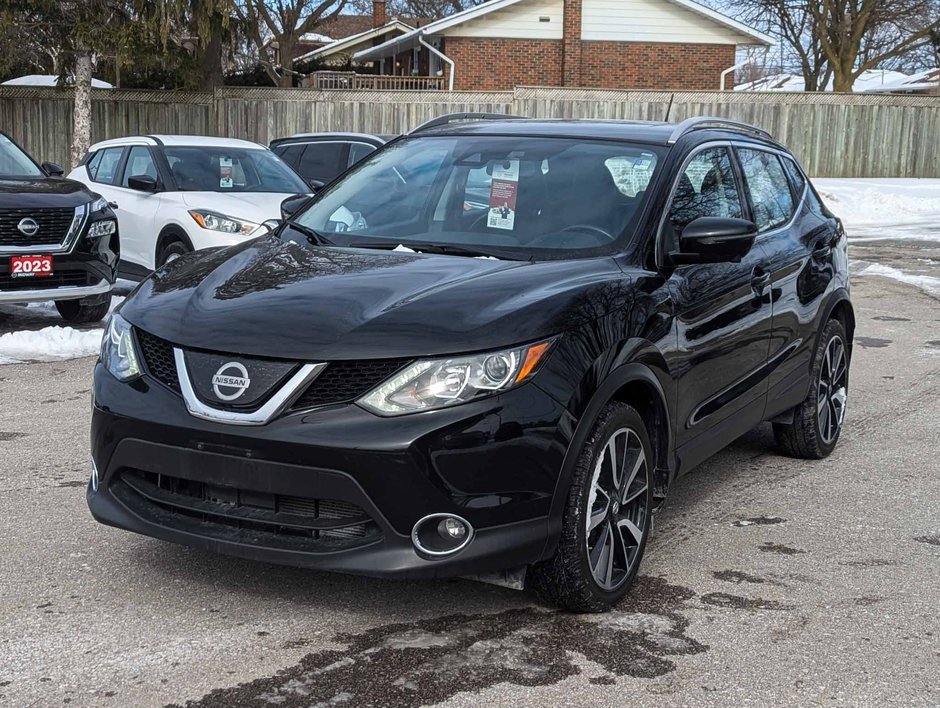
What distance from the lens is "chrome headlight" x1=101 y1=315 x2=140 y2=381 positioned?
13.2ft

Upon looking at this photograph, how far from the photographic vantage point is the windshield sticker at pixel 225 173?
39.9 ft

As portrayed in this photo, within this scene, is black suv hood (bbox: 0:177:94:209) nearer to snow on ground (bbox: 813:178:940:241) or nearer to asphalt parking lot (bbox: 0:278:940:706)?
asphalt parking lot (bbox: 0:278:940:706)

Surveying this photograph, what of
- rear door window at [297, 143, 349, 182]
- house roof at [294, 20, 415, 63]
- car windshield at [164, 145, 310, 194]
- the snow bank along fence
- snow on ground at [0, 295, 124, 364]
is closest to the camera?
snow on ground at [0, 295, 124, 364]

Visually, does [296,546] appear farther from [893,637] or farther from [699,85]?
[699,85]

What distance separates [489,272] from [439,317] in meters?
0.50

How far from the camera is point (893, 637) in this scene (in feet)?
13.0

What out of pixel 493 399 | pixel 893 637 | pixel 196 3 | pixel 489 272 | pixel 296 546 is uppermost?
pixel 196 3

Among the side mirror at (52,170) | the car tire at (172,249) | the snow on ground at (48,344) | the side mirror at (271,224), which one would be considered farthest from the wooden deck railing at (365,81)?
the side mirror at (271,224)

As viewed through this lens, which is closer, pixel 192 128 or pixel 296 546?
pixel 296 546

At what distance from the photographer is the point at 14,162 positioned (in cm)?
1062

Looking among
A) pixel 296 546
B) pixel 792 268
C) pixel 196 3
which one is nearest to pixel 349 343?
pixel 296 546

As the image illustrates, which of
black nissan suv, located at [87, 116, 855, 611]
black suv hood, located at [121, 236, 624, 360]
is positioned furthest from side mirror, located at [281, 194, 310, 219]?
black suv hood, located at [121, 236, 624, 360]

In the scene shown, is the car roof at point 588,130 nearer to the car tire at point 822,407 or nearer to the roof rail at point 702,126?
the roof rail at point 702,126

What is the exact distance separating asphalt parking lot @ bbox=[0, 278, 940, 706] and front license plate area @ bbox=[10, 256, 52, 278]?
→ 397 cm
